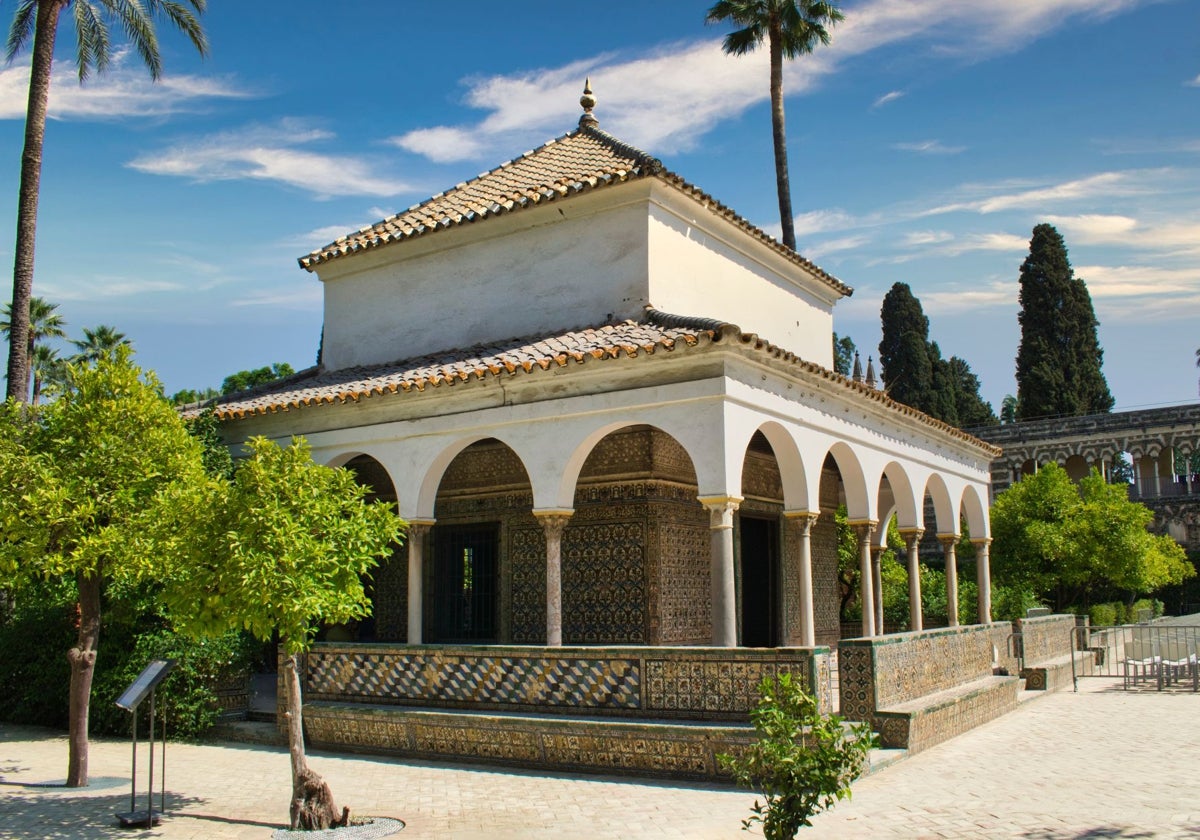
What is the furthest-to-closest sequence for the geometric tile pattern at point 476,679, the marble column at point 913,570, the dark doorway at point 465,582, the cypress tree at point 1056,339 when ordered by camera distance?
1. the cypress tree at point 1056,339
2. the marble column at point 913,570
3. the dark doorway at point 465,582
4. the geometric tile pattern at point 476,679

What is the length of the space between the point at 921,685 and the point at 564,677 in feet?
12.8

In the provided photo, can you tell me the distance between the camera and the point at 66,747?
1114cm

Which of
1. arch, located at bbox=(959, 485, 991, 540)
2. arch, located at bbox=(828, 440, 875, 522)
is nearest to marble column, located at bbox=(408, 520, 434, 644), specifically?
arch, located at bbox=(828, 440, 875, 522)

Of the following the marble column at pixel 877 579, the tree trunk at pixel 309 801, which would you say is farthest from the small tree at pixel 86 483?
the marble column at pixel 877 579

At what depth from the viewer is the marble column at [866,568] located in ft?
41.9

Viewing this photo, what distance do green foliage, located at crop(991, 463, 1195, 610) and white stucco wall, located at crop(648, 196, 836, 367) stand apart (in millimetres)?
12360

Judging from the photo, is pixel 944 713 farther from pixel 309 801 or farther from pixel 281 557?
pixel 281 557

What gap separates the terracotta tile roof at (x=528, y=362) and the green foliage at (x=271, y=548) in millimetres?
2810

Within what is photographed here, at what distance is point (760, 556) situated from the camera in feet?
47.4

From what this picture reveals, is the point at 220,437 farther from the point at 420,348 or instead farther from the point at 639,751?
the point at 639,751

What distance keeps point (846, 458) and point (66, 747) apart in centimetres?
930

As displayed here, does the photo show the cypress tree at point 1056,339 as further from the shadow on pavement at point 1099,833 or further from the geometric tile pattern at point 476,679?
the shadow on pavement at point 1099,833

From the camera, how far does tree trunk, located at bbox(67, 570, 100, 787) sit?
8922 mm

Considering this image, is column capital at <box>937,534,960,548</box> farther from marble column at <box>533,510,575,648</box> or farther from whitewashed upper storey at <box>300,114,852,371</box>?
marble column at <box>533,510,575,648</box>
